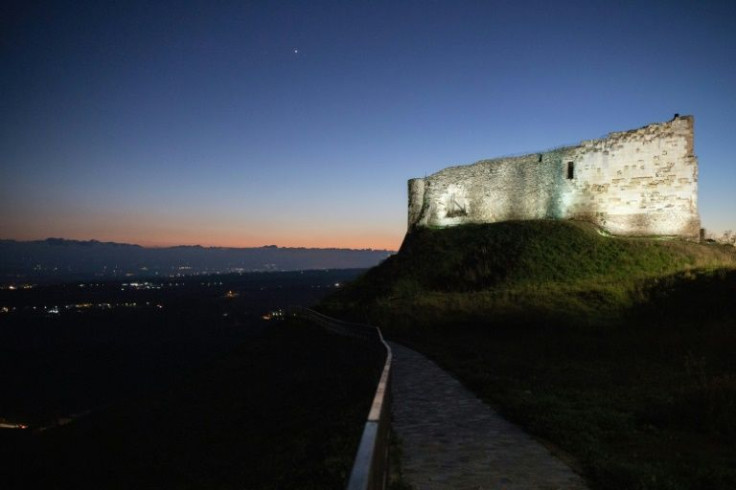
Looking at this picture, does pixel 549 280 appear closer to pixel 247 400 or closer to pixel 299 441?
pixel 247 400

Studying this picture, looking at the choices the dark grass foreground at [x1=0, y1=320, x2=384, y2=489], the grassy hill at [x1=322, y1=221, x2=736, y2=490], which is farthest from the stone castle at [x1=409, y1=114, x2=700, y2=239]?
the dark grass foreground at [x1=0, y1=320, x2=384, y2=489]

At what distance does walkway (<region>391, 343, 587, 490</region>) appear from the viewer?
5918mm

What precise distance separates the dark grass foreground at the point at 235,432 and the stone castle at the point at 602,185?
67.1 ft

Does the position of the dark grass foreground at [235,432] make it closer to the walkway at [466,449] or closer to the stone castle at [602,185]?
the walkway at [466,449]

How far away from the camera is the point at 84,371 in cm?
6000

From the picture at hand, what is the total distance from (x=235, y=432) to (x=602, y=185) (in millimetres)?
31614

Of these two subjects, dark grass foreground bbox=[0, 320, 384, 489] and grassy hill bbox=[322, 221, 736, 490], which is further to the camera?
dark grass foreground bbox=[0, 320, 384, 489]

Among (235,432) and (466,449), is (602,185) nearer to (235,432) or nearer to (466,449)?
(235,432)

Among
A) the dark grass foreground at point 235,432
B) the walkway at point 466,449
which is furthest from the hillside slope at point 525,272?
the walkway at point 466,449

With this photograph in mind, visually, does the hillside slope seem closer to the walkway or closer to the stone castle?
the stone castle

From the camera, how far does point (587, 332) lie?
20.0 m

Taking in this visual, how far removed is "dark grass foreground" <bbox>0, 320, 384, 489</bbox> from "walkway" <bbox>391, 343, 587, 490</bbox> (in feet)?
3.67

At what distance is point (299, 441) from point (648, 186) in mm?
32080

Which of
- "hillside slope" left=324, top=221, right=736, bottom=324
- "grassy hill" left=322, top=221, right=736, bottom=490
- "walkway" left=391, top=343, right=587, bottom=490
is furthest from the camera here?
"hillside slope" left=324, top=221, right=736, bottom=324
